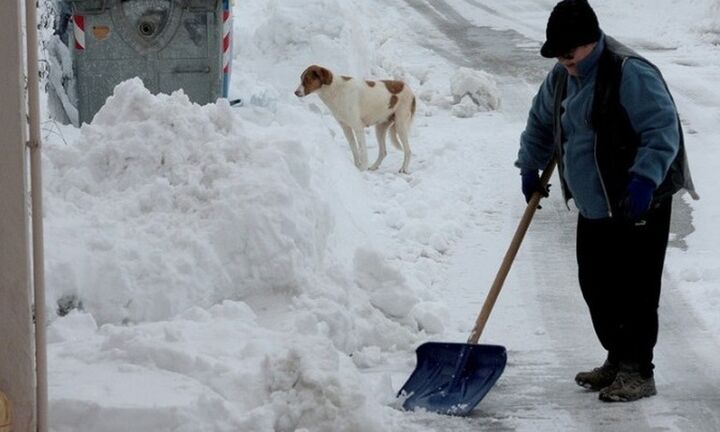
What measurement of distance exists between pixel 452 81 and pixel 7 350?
11748 millimetres

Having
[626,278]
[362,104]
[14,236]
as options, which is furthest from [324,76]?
[14,236]

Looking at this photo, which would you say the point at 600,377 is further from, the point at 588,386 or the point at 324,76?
the point at 324,76

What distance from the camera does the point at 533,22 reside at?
24234mm

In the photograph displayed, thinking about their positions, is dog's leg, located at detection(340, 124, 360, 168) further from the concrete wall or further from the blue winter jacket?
the concrete wall

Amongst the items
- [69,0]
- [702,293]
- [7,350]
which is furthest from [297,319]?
[69,0]

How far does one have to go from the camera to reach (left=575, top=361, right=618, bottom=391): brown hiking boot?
5.91 m

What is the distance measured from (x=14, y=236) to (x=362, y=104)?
8327 millimetres

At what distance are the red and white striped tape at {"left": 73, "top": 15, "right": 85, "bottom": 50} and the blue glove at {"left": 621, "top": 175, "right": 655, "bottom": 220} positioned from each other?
6.70 metres

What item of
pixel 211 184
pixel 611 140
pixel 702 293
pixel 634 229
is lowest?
pixel 702 293

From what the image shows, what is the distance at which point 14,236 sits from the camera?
391cm

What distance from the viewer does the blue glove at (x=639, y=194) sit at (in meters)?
5.35

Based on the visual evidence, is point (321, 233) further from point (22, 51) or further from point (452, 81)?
point (452, 81)

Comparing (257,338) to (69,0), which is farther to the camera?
(69,0)

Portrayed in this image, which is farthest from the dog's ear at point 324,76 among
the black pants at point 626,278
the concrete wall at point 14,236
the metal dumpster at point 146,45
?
the concrete wall at point 14,236
